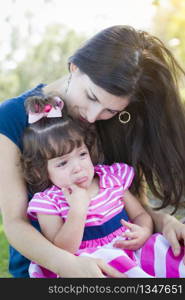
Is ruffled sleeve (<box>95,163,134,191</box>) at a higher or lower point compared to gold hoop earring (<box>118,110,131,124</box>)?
lower

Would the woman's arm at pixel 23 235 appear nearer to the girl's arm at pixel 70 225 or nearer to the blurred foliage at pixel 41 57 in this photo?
the girl's arm at pixel 70 225

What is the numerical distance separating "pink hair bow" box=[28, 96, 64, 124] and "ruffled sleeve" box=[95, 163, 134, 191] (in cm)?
37

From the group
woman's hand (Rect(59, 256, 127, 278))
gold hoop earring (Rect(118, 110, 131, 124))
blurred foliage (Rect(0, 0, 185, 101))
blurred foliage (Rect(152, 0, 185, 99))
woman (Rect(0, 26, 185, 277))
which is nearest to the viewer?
woman's hand (Rect(59, 256, 127, 278))

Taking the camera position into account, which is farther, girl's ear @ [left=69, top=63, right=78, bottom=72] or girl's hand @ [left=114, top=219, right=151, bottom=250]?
girl's ear @ [left=69, top=63, right=78, bottom=72]

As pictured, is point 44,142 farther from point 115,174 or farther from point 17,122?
point 115,174

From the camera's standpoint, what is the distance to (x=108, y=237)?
8.34 feet

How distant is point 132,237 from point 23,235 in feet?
1.66

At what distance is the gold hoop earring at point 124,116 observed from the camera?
294cm

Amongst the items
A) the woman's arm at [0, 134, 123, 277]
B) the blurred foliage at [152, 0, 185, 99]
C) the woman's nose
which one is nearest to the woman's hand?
the woman's arm at [0, 134, 123, 277]

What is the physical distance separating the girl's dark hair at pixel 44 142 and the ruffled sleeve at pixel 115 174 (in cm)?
21

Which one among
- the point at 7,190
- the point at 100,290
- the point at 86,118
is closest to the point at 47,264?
the point at 100,290

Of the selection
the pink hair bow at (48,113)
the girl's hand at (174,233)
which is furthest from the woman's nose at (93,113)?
the girl's hand at (174,233)

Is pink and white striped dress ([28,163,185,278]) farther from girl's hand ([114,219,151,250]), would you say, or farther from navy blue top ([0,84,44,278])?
navy blue top ([0,84,44,278])

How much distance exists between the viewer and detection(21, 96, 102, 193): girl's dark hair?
253 cm
